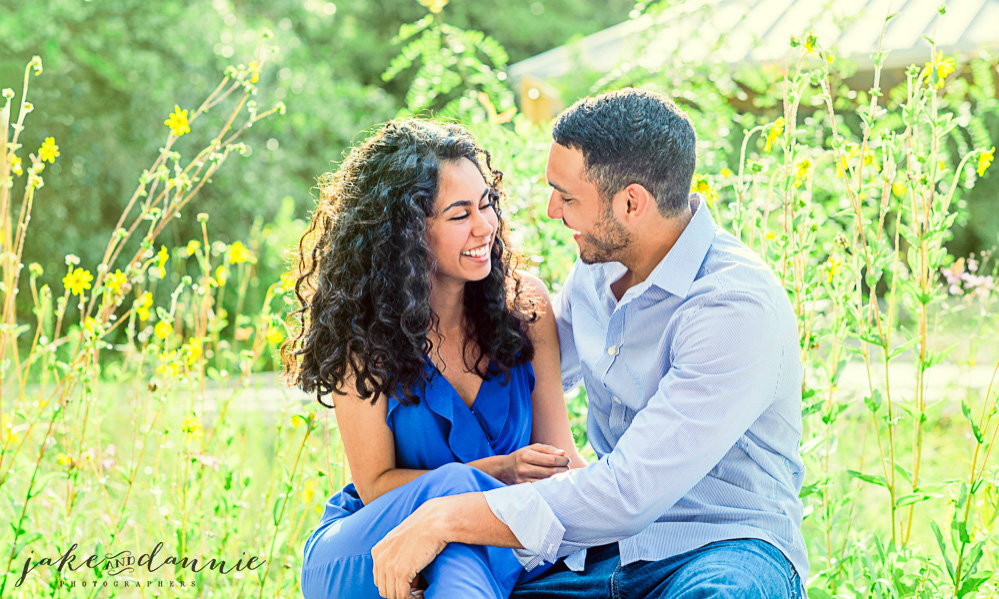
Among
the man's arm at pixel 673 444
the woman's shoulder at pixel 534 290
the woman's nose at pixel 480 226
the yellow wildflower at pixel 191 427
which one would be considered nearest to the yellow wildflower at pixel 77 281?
the yellow wildflower at pixel 191 427

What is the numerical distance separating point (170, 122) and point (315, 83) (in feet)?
22.0

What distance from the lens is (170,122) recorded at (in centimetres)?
196

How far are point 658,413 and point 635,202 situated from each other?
1.39ft

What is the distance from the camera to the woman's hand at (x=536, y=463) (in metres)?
1.73

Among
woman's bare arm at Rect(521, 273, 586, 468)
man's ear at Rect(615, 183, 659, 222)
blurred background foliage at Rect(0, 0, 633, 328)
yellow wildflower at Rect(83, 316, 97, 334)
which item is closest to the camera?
man's ear at Rect(615, 183, 659, 222)

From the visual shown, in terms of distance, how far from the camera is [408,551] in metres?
1.51

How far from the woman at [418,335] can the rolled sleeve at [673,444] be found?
148 millimetres

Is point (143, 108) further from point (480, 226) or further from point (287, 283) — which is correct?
point (480, 226)

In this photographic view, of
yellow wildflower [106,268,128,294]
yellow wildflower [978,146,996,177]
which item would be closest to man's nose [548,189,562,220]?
yellow wildflower [978,146,996,177]

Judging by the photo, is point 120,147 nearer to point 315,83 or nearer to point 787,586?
point 315,83

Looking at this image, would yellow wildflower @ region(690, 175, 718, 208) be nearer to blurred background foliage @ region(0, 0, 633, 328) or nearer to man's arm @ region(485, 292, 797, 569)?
man's arm @ region(485, 292, 797, 569)

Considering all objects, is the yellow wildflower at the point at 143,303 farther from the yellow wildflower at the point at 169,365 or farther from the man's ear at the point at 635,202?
the man's ear at the point at 635,202

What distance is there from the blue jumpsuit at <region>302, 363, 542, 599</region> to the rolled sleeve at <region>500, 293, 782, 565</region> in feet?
0.36

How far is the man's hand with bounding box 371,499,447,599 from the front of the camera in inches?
59.4
